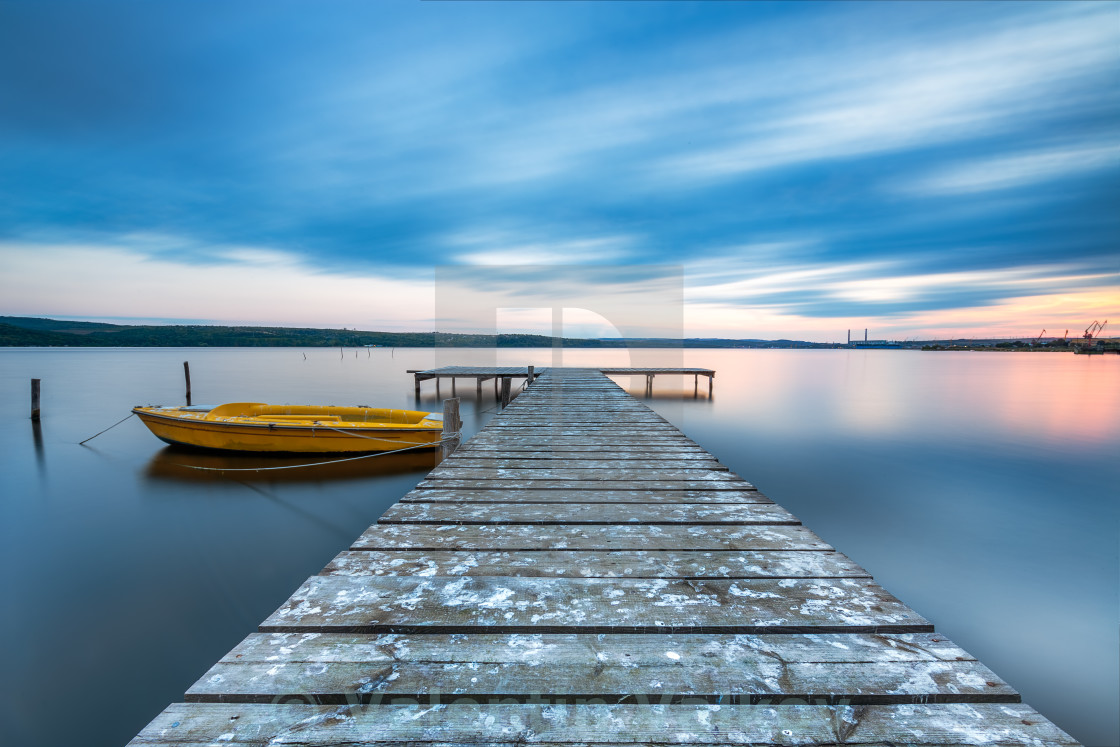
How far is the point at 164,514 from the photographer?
26.2 feet

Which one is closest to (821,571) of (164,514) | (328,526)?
(328,526)

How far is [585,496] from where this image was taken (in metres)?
3.26

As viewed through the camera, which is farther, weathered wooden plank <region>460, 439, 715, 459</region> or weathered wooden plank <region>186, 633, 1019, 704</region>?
weathered wooden plank <region>460, 439, 715, 459</region>

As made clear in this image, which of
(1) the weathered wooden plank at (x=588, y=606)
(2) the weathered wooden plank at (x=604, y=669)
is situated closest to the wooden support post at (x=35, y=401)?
(1) the weathered wooden plank at (x=588, y=606)

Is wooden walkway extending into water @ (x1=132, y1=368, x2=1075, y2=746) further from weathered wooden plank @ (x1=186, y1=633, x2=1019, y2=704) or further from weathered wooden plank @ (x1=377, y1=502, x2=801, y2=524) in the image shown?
weathered wooden plank @ (x1=377, y1=502, x2=801, y2=524)

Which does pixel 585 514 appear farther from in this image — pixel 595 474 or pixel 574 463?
pixel 574 463

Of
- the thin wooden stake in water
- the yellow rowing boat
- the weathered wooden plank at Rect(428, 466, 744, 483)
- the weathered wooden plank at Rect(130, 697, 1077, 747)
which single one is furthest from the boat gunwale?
the weathered wooden plank at Rect(130, 697, 1077, 747)

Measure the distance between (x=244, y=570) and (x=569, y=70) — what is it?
19204mm

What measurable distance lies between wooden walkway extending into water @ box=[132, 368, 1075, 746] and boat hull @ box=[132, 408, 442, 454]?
7.98 m

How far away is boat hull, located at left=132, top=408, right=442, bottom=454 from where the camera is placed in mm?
10070

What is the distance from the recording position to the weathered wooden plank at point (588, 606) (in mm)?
1632

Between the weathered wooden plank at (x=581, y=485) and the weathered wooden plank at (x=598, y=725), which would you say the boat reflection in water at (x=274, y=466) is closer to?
the weathered wooden plank at (x=581, y=485)

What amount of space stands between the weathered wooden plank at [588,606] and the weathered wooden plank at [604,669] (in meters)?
0.05

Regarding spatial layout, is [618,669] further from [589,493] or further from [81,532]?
[81,532]
